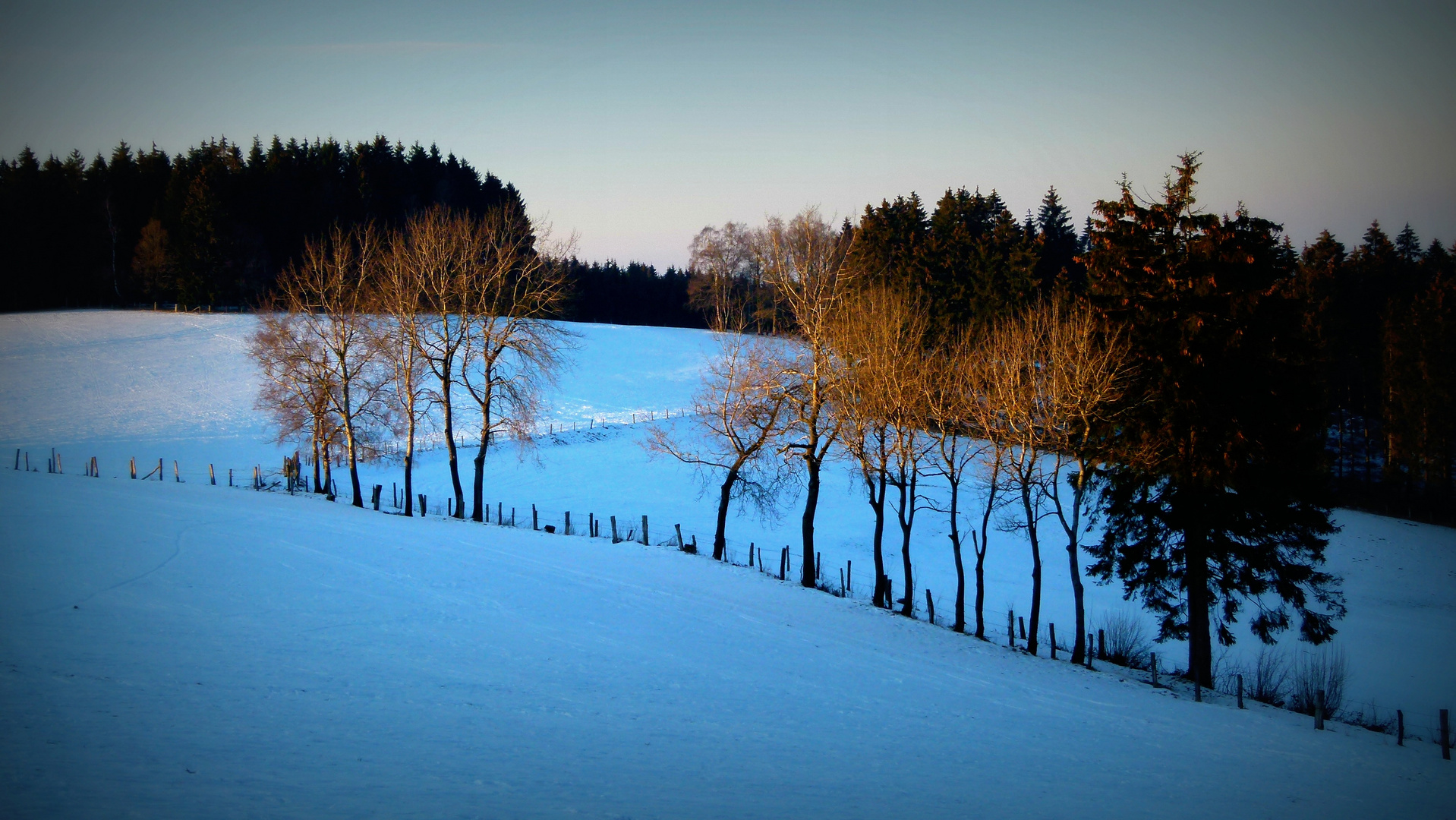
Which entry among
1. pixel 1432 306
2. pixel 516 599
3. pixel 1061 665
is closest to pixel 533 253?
pixel 516 599

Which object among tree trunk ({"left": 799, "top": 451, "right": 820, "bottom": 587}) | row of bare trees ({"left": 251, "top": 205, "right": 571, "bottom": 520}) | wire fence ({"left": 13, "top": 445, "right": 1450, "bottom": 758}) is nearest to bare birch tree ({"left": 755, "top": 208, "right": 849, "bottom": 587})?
tree trunk ({"left": 799, "top": 451, "right": 820, "bottom": 587})

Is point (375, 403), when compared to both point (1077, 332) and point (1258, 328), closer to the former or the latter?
point (1077, 332)

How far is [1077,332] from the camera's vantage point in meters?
19.2

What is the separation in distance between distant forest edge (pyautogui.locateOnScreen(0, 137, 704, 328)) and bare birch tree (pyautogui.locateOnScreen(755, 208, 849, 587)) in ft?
120

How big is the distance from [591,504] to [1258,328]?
91.3 ft

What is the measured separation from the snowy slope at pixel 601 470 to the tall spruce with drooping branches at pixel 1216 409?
5115 mm

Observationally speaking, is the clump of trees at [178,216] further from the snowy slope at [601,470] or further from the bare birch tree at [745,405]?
the bare birch tree at [745,405]

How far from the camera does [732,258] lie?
230 feet

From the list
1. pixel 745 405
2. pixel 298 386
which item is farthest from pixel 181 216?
pixel 745 405

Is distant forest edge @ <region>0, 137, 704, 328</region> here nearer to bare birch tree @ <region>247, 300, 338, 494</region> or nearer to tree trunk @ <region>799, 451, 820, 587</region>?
bare birch tree @ <region>247, 300, 338, 494</region>

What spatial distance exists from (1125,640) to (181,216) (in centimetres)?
7794

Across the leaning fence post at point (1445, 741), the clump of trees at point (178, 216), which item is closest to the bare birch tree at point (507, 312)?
the leaning fence post at point (1445, 741)

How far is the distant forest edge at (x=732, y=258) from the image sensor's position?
41.2 metres

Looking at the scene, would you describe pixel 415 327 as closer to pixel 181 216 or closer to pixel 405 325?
pixel 405 325
